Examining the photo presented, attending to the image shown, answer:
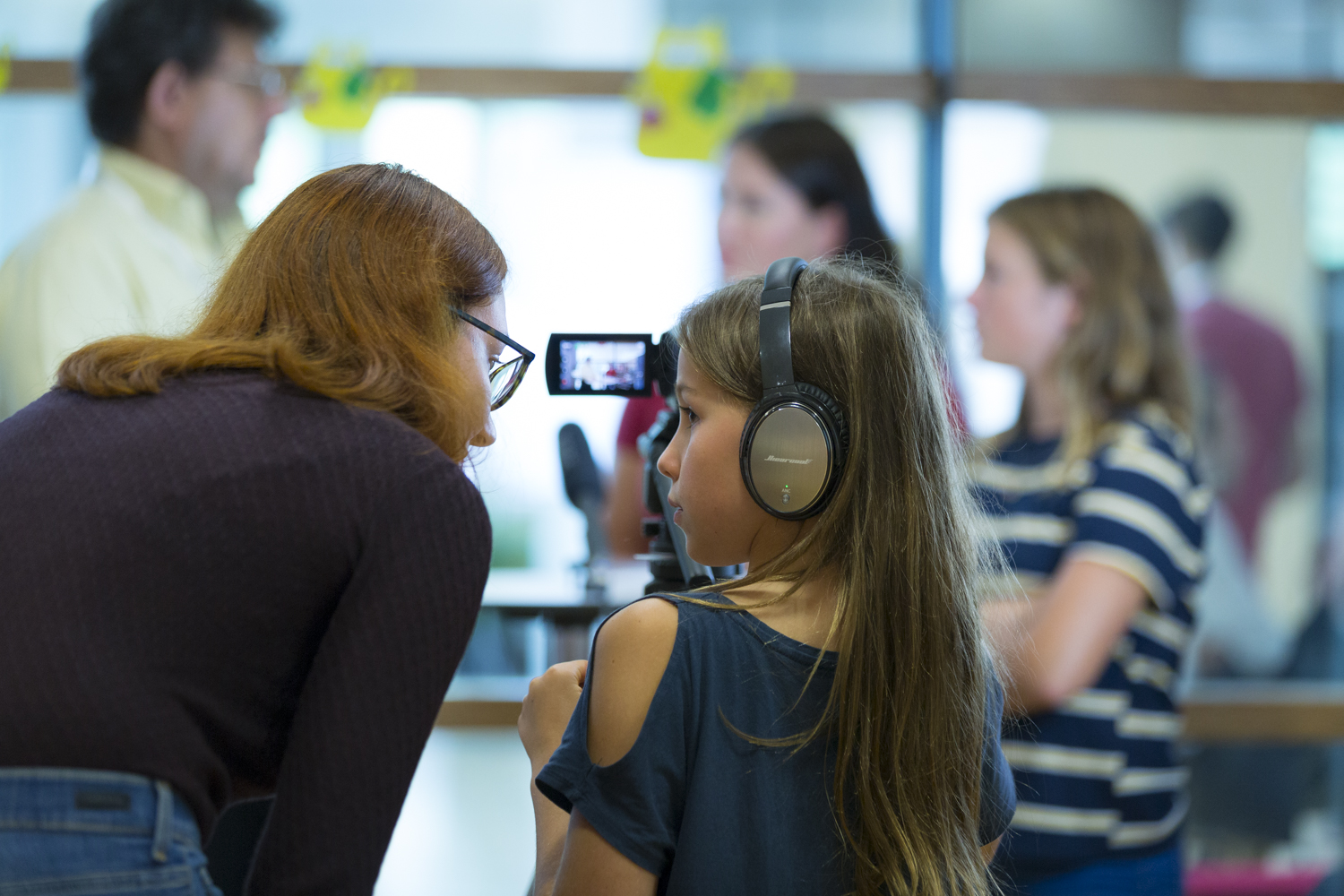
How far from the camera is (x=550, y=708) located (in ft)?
2.95

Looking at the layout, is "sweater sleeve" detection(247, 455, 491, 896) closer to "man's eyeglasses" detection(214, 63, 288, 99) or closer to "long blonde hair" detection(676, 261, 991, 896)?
"long blonde hair" detection(676, 261, 991, 896)

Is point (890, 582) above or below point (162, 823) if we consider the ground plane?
above

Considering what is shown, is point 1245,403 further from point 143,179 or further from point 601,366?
point 143,179

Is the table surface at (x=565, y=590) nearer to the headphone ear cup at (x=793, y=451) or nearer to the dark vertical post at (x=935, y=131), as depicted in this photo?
the headphone ear cup at (x=793, y=451)

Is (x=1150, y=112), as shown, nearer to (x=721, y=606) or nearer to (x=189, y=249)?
(x=189, y=249)

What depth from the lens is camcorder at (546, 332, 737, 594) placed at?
3.37ft

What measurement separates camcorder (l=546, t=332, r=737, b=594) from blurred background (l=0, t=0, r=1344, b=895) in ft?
5.35

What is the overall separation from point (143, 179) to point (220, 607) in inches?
59.7

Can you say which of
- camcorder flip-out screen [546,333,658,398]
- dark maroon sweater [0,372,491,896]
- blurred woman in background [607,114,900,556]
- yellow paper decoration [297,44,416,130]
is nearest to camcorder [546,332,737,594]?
camcorder flip-out screen [546,333,658,398]

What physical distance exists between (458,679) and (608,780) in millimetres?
1653

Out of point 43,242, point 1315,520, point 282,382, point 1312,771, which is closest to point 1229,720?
point 1312,771

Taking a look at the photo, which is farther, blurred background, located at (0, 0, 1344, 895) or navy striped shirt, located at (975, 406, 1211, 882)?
blurred background, located at (0, 0, 1344, 895)

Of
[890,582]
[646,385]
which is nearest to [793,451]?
[890,582]

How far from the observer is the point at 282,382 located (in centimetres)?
81
